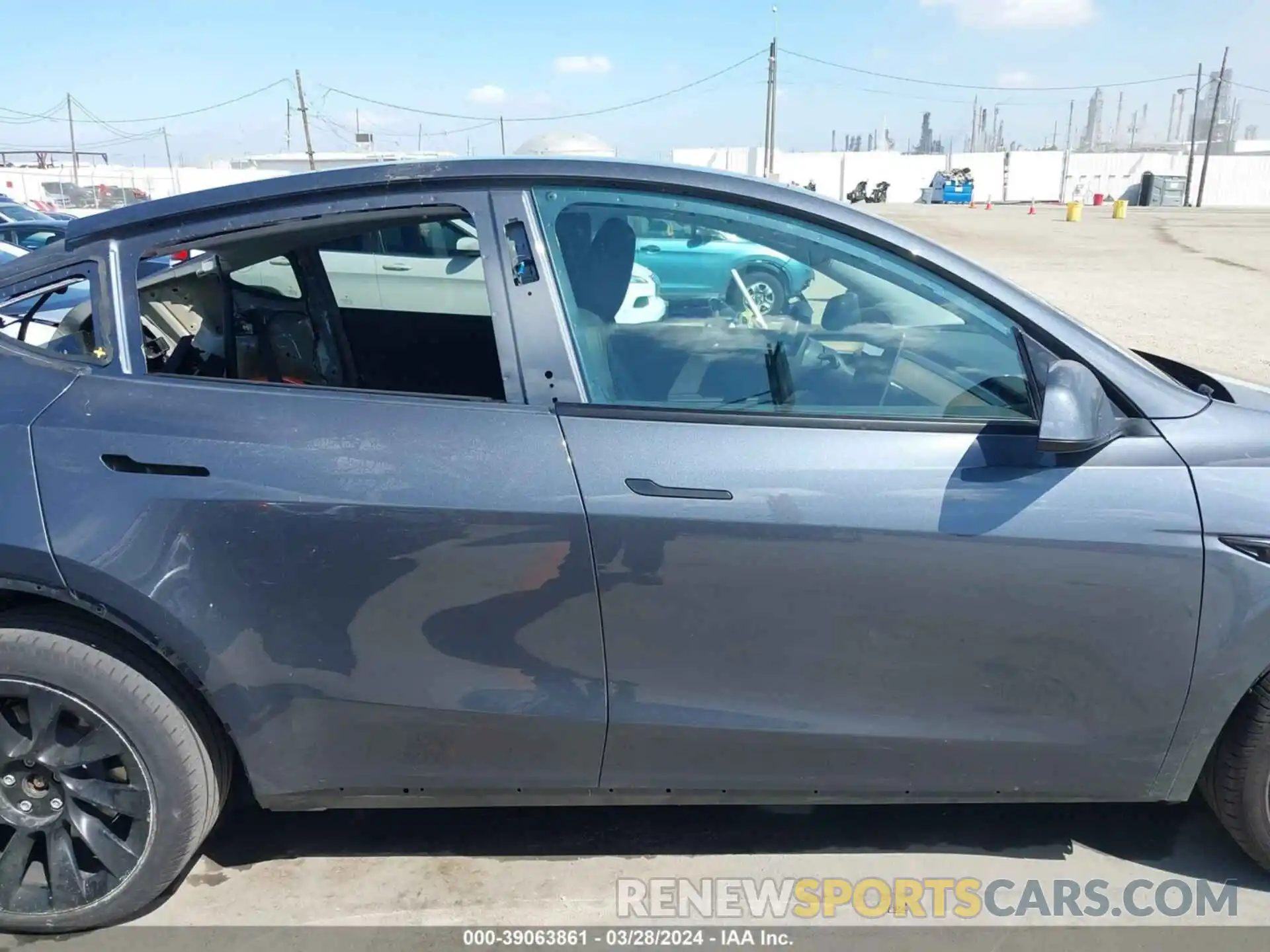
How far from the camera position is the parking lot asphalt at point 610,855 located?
239 centimetres

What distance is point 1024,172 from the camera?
211ft

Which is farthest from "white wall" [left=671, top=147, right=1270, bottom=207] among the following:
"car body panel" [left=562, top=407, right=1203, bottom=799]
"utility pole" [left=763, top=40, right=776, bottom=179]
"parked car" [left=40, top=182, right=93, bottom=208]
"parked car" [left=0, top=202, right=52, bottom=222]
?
"car body panel" [left=562, top=407, right=1203, bottom=799]

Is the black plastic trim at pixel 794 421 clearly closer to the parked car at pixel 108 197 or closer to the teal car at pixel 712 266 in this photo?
the teal car at pixel 712 266

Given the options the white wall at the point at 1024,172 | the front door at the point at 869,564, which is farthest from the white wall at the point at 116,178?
the front door at the point at 869,564

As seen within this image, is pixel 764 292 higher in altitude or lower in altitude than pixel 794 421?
higher

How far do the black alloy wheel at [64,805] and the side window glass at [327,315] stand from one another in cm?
86

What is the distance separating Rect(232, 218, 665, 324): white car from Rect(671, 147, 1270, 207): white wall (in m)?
60.7

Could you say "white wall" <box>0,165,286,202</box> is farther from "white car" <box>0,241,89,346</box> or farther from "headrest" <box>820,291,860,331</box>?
"headrest" <box>820,291,860,331</box>

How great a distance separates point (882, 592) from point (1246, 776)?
1058 mm

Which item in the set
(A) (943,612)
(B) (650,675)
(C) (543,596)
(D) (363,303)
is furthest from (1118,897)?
(D) (363,303)

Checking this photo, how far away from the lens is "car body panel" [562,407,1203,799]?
1.99 meters

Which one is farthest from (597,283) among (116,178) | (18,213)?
(116,178)

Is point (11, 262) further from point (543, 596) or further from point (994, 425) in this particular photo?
point (994, 425)

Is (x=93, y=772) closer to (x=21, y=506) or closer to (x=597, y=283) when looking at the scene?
(x=21, y=506)
